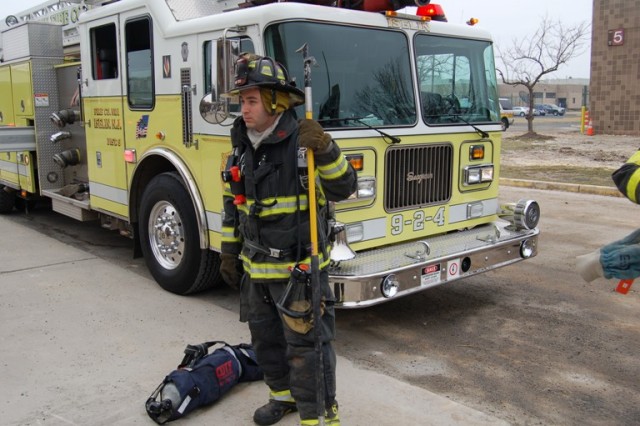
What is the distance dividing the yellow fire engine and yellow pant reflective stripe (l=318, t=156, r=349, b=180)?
4.14 ft

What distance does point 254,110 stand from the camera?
305 cm

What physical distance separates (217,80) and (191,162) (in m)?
1.31

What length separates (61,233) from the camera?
827cm

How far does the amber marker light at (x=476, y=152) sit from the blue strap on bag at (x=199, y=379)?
8.75 ft

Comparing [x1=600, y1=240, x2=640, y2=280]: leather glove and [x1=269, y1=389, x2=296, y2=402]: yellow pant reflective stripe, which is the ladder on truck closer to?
[x1=269, y1=389, x2=296, y2=402]: yellow pant reflective stripe

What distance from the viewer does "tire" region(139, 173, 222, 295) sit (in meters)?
5.27

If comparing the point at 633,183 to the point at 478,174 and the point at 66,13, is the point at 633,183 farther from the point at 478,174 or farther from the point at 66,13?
the point at 66,13

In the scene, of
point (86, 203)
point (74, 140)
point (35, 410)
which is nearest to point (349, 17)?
point (35, 410)

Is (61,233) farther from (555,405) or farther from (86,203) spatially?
(555,405)

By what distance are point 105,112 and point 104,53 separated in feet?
1.87

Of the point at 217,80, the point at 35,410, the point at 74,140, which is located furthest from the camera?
the point at 74,140

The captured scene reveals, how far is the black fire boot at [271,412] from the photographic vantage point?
11.1 feet

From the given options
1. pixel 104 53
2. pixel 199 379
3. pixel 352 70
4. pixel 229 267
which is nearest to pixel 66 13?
pixel 104 53

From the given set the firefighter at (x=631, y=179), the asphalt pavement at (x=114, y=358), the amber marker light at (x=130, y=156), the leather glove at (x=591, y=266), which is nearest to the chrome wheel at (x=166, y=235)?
the asphalt pavement at (x=114, y=358)
